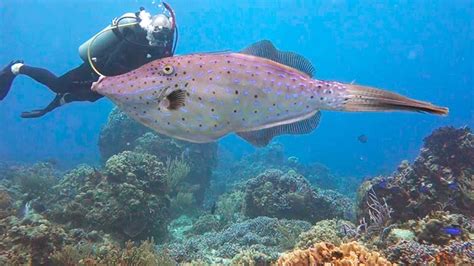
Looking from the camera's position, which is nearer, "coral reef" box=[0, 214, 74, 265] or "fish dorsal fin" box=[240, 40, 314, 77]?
"fish dorsal fin" box=[240, 40, 314, 77]

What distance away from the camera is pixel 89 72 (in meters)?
9.23

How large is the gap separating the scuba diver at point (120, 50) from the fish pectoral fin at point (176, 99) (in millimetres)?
4457

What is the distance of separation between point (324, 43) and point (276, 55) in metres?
157

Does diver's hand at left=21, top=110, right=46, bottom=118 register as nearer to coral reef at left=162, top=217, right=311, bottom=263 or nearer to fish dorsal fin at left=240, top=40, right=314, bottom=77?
coral reef at left=162, top=217, right=311, bottom=263

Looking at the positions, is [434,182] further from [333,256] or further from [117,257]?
[117,257]

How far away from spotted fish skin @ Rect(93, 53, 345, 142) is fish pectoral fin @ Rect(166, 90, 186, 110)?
3 cm

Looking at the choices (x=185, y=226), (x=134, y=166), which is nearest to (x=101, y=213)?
(x=134, y=166)

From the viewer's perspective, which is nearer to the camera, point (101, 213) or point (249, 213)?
point (101, 213)

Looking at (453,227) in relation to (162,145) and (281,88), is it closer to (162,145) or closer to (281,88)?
(281,88)

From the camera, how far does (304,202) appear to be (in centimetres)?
1151

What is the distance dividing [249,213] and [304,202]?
6.45ft

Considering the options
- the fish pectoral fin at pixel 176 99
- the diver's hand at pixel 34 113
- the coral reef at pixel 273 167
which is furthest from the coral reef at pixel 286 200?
the coral reef at pixel 273 167

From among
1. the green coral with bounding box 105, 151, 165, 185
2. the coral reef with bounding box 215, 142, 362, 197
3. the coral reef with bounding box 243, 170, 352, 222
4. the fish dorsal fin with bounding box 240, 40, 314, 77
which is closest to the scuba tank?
the green coral with bounding box 105, 151, 165, 185

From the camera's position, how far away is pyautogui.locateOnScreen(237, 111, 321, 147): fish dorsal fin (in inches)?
128
